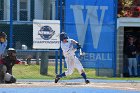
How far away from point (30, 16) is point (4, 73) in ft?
25.3

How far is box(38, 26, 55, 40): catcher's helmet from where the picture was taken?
2156 centimetres

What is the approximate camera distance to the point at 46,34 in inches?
853

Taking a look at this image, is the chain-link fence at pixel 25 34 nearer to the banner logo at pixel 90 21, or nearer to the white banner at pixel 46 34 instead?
the white banner at pixel 46 34

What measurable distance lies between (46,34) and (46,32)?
3.6 inches

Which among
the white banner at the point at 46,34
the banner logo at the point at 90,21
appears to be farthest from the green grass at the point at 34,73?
the banner logo at the point at 90,21

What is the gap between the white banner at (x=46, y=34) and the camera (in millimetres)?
21484

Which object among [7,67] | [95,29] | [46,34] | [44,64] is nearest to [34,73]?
[44,64]

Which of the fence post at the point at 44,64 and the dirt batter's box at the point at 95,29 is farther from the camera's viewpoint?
the dirt batter's box at the point at 95,29

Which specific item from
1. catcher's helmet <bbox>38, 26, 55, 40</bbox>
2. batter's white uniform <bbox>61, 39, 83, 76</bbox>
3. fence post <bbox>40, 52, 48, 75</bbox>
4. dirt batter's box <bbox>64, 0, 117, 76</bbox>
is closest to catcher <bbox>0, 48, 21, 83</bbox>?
batter's white uniform <bbox>61, 39, 83, 76</bbox>

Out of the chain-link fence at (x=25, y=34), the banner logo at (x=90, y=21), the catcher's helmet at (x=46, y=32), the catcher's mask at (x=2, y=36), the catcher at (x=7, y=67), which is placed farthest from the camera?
the banner logo at (x=90, y=21)

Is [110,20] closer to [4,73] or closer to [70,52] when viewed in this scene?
[70,52]

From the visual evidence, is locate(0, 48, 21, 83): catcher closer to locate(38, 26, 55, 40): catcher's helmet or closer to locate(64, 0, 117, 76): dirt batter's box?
locate(38, 26, 55, 40): catcher's helmet

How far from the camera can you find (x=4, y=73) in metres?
17.1

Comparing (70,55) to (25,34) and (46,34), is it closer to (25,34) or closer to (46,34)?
(46,34)
